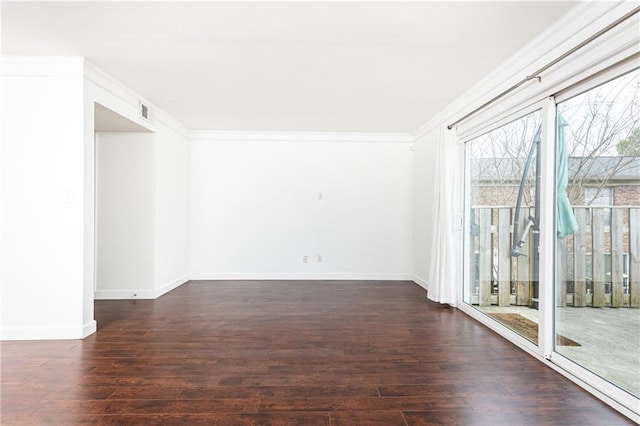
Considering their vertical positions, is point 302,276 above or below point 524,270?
below

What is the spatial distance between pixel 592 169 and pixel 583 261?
2.08 feet

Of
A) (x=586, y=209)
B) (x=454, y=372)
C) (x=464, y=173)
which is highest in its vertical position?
(x=464, y=173)

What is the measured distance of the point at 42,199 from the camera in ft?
10.7

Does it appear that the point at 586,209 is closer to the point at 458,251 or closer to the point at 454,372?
the point at 454,372

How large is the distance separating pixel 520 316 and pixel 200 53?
3.67 metres

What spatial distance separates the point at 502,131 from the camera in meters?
3.61

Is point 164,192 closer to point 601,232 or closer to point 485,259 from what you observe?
point 485,259

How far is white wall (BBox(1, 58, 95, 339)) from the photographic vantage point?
127 inches

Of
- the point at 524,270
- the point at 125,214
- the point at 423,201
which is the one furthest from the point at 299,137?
the point at 524,270

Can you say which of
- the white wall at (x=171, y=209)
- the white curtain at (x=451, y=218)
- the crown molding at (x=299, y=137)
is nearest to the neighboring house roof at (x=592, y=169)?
the white curtain at (x=451, y=218)

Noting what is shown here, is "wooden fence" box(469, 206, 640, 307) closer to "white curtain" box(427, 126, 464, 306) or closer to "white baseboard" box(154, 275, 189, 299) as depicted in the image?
"white curtain" box(427, 126, 464, 306)

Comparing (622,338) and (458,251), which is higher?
(458,251)

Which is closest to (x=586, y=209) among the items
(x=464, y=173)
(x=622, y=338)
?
(x=622, y=338)

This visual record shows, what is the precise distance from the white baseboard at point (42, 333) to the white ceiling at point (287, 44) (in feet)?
8.05
